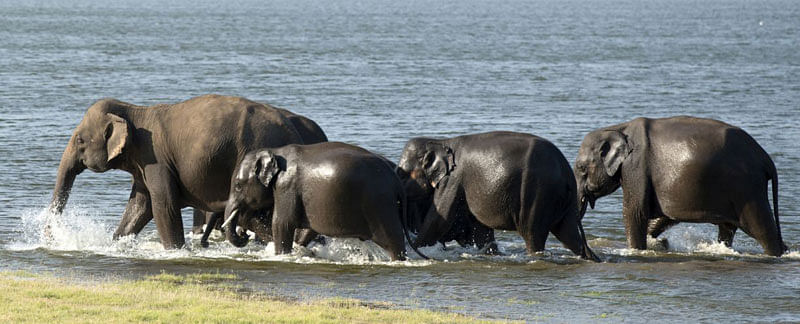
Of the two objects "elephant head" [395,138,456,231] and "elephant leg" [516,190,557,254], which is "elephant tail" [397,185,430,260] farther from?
"elephant leg" [516,190,557,254]

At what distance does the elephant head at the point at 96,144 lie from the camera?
656 inches

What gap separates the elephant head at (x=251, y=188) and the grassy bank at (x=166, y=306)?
6.50ft

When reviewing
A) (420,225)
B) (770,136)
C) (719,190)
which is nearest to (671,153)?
(719,190)

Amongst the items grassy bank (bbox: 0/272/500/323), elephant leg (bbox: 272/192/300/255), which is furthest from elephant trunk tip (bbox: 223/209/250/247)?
grassy bank (bbox: 0/272/500/323)

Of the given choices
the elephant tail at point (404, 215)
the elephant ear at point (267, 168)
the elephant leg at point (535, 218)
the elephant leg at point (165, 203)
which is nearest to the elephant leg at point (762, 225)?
the elephant leg at point (535, 218)

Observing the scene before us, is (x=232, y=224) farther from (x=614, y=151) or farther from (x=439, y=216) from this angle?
(x=614, y=151)

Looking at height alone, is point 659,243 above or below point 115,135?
below

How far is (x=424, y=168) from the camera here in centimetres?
1634

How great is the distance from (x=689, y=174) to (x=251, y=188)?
5049mm

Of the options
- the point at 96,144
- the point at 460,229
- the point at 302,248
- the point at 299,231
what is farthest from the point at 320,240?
the point at 96,144

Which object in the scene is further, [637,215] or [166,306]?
[637,215]

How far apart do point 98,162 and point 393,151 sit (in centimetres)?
1094

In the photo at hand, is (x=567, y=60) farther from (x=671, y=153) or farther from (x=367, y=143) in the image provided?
(x=671, y=153)

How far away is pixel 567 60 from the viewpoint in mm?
62375
